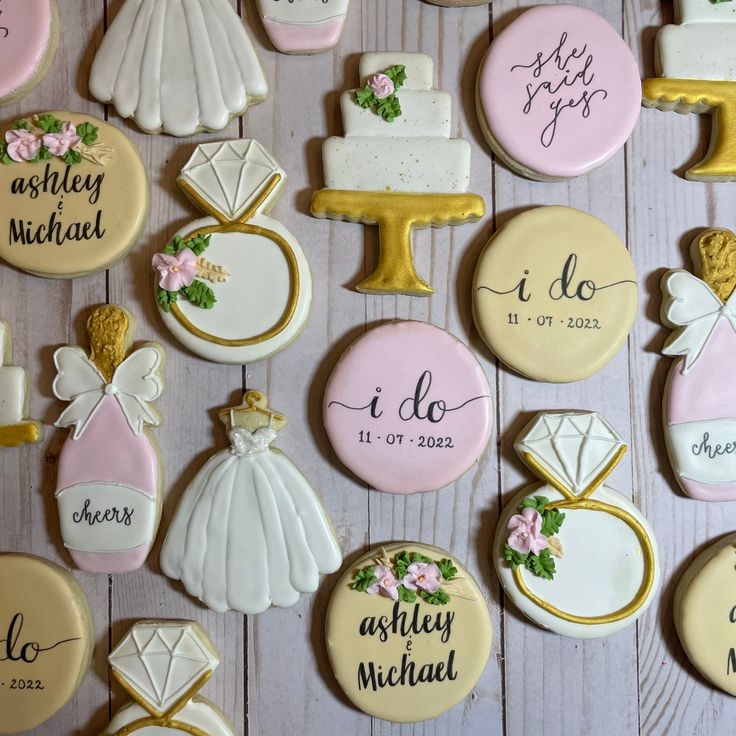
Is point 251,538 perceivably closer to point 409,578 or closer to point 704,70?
point 409,578

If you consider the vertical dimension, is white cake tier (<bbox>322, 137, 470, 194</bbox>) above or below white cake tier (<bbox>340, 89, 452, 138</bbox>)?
below

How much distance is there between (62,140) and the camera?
0.90 metres

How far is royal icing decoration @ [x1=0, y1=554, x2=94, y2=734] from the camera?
88 centimetres

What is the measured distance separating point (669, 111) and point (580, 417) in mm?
424

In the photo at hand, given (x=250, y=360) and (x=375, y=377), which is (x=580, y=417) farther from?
(x=250, y=360)

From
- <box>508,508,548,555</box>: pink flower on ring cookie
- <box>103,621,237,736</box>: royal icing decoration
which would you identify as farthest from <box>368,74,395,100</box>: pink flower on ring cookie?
<box>103,621,237,736</box>: royal icing decoration

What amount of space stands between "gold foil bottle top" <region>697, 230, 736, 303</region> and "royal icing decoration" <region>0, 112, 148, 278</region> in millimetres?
710

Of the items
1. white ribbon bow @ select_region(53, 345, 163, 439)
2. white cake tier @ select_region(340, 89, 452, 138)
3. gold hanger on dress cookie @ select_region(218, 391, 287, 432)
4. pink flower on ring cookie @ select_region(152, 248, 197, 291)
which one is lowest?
gold hanger on dress cookie @ select_region(218, 391, 287, 432)

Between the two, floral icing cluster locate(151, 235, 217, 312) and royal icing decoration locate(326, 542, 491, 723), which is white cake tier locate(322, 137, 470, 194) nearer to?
floral icing cluster locate(151, 235, 217, 312)

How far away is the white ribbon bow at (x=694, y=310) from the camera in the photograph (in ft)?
2.93

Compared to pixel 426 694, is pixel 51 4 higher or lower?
higher

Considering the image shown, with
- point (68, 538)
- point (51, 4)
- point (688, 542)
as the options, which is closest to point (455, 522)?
point (688, 542)

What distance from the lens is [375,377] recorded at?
0.88 m

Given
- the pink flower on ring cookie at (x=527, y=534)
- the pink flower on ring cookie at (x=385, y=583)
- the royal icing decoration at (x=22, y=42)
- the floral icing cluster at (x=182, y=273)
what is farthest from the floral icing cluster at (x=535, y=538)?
the royal icing decoration at (x=22, y=42)
